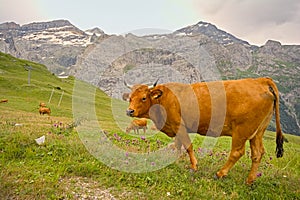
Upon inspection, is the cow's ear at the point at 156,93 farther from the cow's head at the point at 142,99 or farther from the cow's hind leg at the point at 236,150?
the cow's hind leg at the point at 236,150

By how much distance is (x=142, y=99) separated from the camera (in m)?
9.73

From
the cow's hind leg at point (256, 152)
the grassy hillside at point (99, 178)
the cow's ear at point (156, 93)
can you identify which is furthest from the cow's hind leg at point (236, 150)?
the cow's ear at point (156, 93)

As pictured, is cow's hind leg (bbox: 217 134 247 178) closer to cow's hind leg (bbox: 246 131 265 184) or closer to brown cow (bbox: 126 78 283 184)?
brown cow (bbox: 126 78 283 184)

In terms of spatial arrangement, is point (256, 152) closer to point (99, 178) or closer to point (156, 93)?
point (156, 93)

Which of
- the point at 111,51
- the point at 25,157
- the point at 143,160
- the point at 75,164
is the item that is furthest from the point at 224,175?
the point at 111,51

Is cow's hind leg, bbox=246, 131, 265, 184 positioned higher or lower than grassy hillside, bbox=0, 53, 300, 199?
higher

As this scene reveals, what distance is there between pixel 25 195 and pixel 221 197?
516 cm

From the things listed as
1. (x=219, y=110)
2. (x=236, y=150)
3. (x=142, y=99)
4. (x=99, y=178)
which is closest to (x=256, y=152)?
(x=236, y=150)

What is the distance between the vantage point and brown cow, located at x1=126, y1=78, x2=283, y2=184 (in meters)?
8.40

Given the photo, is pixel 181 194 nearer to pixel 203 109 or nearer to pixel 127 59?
pixel 203 109

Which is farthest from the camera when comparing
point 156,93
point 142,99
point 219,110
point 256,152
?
point 142,99

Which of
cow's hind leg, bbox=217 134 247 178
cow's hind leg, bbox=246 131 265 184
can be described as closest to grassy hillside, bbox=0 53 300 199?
cow's hind leg, bbox=217 134 247 178

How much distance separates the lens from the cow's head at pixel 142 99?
31.4 feet

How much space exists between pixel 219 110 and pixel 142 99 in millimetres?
2677
